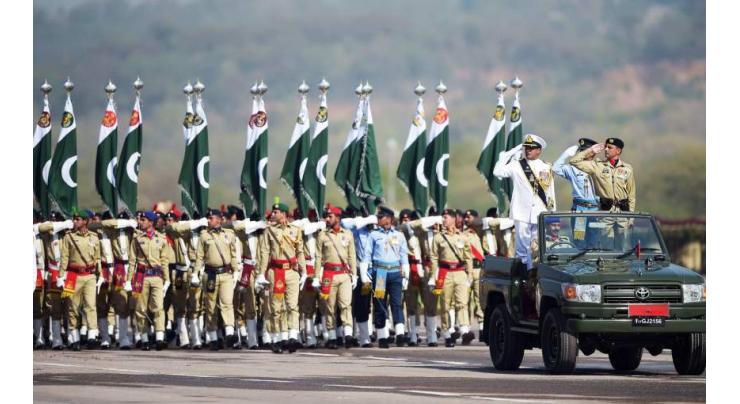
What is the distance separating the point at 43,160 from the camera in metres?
31.9

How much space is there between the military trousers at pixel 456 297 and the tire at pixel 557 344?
8.31 metres

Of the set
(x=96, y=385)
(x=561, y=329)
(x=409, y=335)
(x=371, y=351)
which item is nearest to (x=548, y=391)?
(x=561, y=329)

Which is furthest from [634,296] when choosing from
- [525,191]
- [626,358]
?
[525,191]

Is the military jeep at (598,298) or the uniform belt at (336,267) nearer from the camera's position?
the military jeep at (598,298)

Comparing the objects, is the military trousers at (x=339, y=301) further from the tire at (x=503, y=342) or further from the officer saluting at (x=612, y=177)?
the officer saluting at (x=612, y=177)

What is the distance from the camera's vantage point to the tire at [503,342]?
832 inches

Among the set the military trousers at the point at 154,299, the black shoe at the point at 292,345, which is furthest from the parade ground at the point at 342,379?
the military trousers at the point at 154,299

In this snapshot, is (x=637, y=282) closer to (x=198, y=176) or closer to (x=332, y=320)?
(x=332, y=320)

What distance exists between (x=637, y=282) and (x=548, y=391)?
7.08 feet

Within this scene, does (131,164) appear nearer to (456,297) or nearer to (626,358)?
(456,297)

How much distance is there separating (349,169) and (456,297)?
4491mm

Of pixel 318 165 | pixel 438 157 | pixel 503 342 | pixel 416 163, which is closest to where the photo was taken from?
pixel 503 342

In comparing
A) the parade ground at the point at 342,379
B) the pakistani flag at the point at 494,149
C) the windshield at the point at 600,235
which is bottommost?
the parade ground at the point at 342,379

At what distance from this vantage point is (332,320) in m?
28.0
